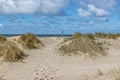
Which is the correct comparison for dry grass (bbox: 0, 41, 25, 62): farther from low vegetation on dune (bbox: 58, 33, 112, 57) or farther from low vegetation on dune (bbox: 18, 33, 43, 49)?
low vegetation on dune (bbox: 18, 33, 43, 49)

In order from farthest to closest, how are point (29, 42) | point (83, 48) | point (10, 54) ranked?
point (29, 42), point (83, 48), point (10, 54)

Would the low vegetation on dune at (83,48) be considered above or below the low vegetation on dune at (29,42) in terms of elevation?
below

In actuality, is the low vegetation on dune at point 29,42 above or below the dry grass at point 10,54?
above

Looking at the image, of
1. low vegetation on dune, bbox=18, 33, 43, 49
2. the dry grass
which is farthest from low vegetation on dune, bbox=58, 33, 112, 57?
the dry grass

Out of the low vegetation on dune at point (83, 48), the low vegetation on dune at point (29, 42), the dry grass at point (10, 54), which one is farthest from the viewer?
the low vegetation on dune at point (29, 42)

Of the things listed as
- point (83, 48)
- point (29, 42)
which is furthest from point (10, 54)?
point (29, 42)

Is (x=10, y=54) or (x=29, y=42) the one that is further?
(x=29, y=42)

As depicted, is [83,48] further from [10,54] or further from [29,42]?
[10,54]

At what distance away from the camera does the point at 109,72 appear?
14.1 meters

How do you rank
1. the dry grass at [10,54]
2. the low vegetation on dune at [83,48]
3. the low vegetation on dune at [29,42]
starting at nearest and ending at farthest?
the dry grass at [10,54]
the low vegetation on dune at [83,48]
the low vegetation on dune at [29,42]

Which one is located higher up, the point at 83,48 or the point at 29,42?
the point at 29,42

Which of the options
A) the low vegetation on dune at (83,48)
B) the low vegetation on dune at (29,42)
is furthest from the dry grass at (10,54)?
the low vegetation on dune at (29,42)

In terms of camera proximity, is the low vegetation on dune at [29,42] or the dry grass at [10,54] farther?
the low vegetation on dune at [29,42]

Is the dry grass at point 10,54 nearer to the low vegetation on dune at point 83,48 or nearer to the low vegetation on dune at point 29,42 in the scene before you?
the low vegetation on dune at point 83,48
